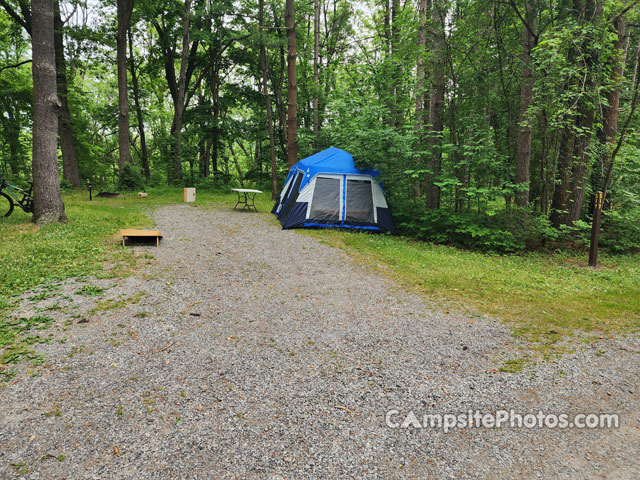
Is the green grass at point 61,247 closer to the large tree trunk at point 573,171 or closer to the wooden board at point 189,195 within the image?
the wooden board at point 189,195

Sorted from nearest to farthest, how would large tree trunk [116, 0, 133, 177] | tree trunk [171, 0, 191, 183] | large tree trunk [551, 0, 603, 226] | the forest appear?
the forest < large tree trunk [551, 0, 603, 226] < large tree trunk [116, 0, 133, 177] < tree trunk [171, 0, 191, 183]

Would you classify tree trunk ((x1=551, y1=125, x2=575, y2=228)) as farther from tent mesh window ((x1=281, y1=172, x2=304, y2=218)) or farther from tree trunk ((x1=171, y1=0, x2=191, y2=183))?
tree trunk ((x1=171, y1=0, x2=191, y2=183))

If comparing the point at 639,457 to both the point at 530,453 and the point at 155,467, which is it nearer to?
the point at 530,453


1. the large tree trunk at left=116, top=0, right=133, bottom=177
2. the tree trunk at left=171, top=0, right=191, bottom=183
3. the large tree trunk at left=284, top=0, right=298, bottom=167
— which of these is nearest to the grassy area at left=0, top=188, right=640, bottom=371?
the large tree trunk at left=284, top=0, right=298, bottom=167

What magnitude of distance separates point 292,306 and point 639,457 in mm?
3184

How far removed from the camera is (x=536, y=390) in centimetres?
269

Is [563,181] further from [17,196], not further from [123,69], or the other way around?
[123,69]

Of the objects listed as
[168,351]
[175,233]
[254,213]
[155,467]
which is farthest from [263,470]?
[254,213]

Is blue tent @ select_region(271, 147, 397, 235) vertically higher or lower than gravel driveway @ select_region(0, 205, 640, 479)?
higher

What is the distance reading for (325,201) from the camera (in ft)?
29.8

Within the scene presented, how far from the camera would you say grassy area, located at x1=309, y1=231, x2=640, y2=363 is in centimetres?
388

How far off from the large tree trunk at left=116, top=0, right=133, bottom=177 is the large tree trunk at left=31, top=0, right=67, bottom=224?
25.0ft

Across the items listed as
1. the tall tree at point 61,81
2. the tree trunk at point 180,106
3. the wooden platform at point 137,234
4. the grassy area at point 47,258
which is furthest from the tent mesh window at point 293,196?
the tall tree at point 61,81

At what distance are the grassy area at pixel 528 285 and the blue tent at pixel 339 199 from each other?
0.82 m
